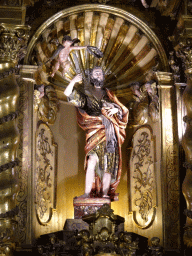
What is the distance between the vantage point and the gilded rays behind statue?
6.16m

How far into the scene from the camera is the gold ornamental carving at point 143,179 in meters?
6.16

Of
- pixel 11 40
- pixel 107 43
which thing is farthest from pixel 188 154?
pixel 11 40

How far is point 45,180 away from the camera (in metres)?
6.18

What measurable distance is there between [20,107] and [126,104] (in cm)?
155

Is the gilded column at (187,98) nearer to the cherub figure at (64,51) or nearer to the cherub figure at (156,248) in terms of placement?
the cherub figure at (156,248)

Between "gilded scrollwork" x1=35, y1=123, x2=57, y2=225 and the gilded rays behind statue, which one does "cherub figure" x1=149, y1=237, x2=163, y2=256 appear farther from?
"gilded scrollwork" x1=35, y1=123, x2=57, y2=225

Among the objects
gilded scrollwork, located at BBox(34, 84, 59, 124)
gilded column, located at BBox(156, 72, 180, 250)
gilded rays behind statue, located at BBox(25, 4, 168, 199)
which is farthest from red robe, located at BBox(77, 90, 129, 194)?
gilded column, located at BBox(156, 72, 180, 250)

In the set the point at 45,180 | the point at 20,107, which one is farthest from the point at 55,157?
the point at 20,107

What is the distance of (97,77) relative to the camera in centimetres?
644

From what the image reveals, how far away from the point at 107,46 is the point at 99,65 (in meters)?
0.26

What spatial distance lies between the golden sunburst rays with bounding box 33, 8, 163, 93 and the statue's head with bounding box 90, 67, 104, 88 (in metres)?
0.36

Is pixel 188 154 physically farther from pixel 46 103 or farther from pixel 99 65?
pixel 99 65

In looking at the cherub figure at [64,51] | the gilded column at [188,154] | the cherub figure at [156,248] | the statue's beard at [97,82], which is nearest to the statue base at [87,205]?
the cherub figure at [156,248]

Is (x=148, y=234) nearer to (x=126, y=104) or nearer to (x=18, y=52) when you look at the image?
(x=126, y=104)
